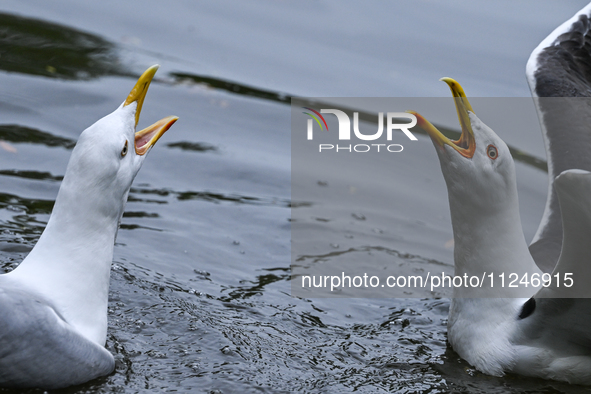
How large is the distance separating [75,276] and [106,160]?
0.63 meters

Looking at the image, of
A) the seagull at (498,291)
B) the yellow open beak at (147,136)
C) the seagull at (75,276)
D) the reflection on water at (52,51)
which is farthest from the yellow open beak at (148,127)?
the reflection on water at (52,51)

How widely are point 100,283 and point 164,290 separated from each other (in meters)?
1.03

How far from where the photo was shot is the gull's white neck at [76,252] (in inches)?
157

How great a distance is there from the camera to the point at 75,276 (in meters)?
4.06

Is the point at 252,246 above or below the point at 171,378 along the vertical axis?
above

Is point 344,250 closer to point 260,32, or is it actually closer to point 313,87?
point 313,87

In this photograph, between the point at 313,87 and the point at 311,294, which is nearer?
the point at 311,294

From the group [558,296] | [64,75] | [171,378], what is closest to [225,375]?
[171,378]

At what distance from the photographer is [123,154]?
Result: 4.13 meters

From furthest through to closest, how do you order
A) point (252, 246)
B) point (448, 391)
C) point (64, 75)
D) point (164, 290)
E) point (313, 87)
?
1. point (313, 87)
2. point (64, 75)
3. point (252, 246)
4. point (164, 290)
5. point (448, 391)

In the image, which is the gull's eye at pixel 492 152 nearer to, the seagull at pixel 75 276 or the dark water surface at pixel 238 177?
the dark water surface at pixel 238 177

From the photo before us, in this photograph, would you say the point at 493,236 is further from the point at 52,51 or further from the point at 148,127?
the point at 52,51

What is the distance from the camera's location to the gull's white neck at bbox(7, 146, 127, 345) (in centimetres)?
399

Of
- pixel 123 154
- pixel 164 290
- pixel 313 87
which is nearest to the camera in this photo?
pixel 123 154
